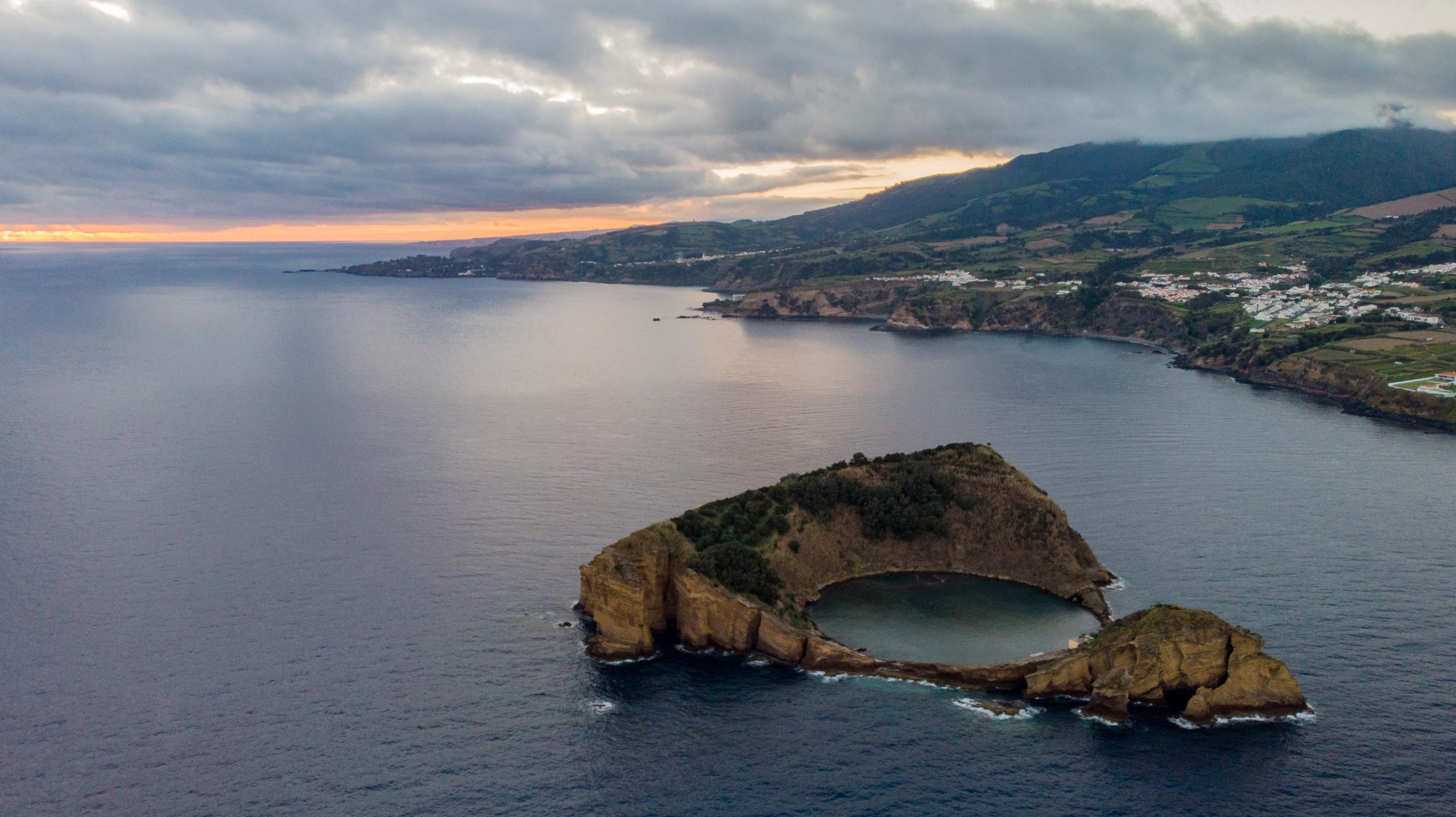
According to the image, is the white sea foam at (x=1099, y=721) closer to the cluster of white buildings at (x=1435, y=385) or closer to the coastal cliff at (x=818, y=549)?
the coastal cliff at (x=818, y=549)

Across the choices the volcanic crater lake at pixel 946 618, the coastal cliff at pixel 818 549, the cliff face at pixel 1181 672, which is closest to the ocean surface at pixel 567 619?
the cliff face at pixel 1181 672

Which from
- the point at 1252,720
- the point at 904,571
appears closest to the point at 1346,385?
the point at 904,571

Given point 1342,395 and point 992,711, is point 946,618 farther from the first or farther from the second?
point 1342,395

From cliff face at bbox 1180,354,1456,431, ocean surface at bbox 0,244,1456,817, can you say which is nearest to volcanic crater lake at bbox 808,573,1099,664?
ocean surface at bbox 0,244,1456,817

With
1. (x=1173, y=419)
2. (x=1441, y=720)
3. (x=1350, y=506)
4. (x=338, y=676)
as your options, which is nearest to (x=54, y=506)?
(x=338, y=676)

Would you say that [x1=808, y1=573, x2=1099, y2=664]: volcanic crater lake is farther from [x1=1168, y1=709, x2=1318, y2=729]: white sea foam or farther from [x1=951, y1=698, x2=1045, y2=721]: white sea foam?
[x1=1168, y1=709, x2=1318, y2=729]: white sea foam

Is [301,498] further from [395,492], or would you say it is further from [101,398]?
[101,398]
